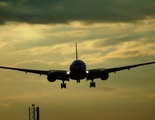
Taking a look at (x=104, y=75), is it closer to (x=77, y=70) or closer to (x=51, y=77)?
(x=77, y=70)

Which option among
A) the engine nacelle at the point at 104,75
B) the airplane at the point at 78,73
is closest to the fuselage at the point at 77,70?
the airplane at the point at 78,73

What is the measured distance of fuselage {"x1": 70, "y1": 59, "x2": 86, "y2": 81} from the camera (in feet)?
359

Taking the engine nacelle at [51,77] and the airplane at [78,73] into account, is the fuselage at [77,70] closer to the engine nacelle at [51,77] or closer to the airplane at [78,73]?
the airplane at [78,73]

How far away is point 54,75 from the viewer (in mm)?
116188

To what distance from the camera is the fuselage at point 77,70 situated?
10938cm

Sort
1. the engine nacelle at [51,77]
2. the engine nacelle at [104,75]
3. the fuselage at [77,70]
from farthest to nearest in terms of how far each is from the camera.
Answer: the engine nacelle at [51,77], the engine nacelle at [104,75], the fuselage at [77,70]

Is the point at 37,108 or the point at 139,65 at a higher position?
the point at 139,65

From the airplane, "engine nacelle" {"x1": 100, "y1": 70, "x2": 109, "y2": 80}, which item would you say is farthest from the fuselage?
"engine nacelle" {"x1": 100, "y1": 70, "x2": 109, "y2": 80}

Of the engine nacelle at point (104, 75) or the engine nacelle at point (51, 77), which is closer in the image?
the engine nacelle at point (104, 75)

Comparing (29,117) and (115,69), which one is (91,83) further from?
(29,117)

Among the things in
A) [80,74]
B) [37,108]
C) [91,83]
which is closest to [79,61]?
[80,74]

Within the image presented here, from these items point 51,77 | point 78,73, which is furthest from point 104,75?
point 51,77

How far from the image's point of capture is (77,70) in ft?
358

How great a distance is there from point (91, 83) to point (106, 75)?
28.7 ft
